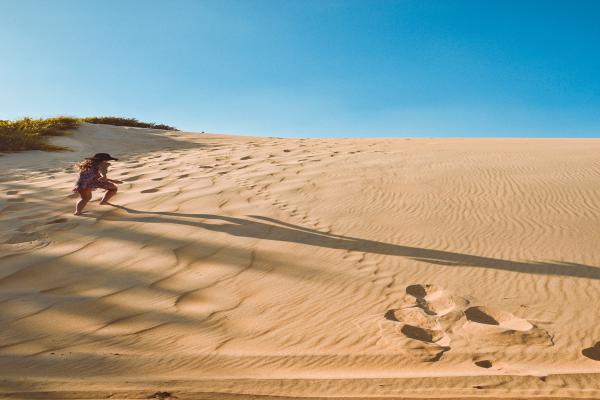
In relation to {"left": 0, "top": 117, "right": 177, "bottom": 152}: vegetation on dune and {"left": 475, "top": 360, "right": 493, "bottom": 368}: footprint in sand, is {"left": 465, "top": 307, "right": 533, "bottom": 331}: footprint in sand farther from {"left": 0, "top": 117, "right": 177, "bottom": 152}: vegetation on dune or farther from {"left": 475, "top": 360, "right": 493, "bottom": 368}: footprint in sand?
{"left": 0, "top": 117, "right": 177, "bottom": 152}: vegetation on dune

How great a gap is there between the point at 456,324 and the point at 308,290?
1.01 meters

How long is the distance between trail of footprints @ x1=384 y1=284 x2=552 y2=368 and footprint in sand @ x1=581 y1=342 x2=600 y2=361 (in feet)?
0.06

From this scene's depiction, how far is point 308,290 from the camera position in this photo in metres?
2.94

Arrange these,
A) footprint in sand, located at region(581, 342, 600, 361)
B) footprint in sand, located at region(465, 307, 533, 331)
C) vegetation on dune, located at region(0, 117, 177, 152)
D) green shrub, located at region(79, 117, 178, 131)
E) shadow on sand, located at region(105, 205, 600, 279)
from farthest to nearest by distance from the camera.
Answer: green shrub, located at region(79, 117, 178, 131) → vegetation on dune, located at region(0, 117, 177, 152) → shadow on sand, located at region(105, 205, 600, 279) → footprint in sand, located at region(465, 307, 533, 331) → footprint in sand, located at region(581, 342, 600, 361)

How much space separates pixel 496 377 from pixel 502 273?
1418 mm

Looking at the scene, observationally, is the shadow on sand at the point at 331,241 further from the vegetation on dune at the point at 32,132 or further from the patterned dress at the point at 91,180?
the vegetation on dune at the point at 32,132

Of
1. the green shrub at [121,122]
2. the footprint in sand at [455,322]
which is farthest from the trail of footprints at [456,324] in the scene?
the green shrub at [121,122]

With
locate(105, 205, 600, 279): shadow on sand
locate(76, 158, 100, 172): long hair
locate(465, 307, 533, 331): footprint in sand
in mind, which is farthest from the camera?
locate(76, 158, 100, 172): long hair

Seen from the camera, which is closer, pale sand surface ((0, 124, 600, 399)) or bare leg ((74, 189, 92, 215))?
pale sand surface ((0, 124, 600, 399))

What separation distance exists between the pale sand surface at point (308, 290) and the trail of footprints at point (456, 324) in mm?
12

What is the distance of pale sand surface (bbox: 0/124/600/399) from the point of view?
1.93m

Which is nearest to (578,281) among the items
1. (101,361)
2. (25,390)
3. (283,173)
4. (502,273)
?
(502,273)

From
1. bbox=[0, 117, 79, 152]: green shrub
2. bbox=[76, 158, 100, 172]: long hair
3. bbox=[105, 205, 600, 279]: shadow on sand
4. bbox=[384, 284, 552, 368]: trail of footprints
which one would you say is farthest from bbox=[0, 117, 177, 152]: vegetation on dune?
bbox=[384, 284, 552, 368]: trail of footprints

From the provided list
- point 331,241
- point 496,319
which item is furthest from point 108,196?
point 496,319
